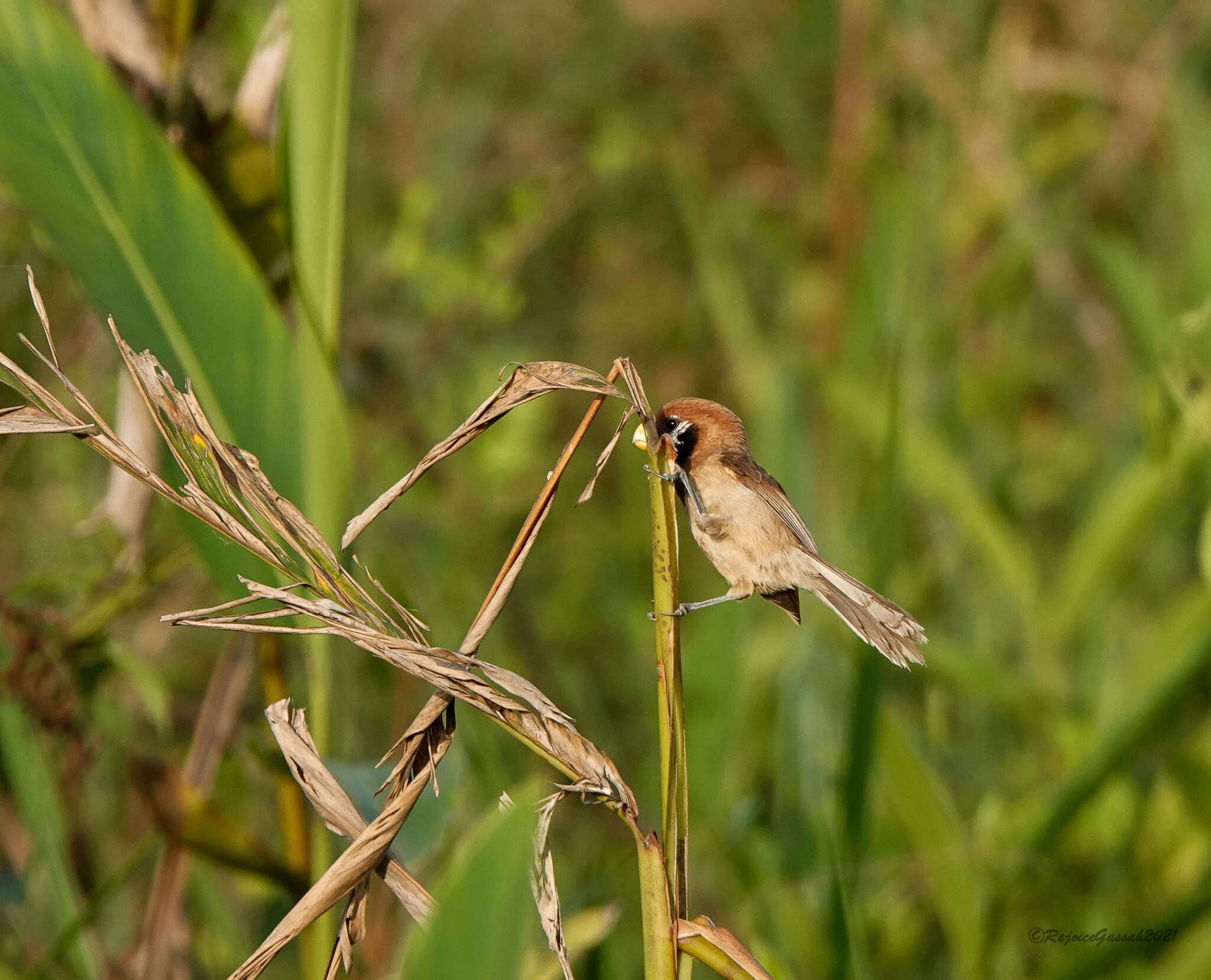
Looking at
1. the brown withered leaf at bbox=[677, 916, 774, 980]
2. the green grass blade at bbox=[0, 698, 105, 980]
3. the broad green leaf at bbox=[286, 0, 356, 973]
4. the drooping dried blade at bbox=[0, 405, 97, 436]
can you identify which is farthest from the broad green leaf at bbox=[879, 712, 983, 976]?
the drooping dried blade at bbox=[0, 405, 97, 436]

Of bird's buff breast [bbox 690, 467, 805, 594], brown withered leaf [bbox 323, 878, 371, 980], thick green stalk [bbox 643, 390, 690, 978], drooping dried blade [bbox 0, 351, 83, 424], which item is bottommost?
brown withered leaf [bbox 323, 878, 371, 980]

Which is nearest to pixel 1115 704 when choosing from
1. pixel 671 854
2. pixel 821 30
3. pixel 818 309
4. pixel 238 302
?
pixel 671 854

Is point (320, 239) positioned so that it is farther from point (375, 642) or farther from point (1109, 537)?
point (1109, 537)

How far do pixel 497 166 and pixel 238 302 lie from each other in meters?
2.87

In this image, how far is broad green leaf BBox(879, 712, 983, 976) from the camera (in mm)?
2084

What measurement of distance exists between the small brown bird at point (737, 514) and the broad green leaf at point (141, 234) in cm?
59

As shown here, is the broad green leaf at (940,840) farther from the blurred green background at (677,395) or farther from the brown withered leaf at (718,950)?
the brown withered leaf at (718,950)

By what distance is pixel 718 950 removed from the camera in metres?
0.95

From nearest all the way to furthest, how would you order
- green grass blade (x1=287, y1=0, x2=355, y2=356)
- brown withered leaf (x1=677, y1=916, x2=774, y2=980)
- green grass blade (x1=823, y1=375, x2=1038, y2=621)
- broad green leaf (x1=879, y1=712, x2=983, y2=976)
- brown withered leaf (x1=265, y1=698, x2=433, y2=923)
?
brown withered leaf (x1=677, y1=916, x2=774, y2=980), brown withered leaf (x1=265, y1=698, x2=433, y2=923), green grass blade (x1=287, y1=0, x2=355, y2=356), broad green leaf (x1=879, y1=712, x2=983, y2=976), green grass blade (x1=823, y1=375, x2=1038, y2=621)

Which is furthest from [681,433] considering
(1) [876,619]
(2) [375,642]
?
(2) [375,642]

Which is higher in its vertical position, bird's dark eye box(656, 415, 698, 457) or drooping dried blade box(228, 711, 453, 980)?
bird's dark eye box(656, 415, 698, 457)

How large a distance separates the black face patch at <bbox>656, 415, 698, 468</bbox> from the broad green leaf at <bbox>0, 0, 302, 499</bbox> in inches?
22.0

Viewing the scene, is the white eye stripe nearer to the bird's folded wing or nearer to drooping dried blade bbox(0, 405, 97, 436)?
the bird's folded wing

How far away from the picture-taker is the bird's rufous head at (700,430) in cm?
171
